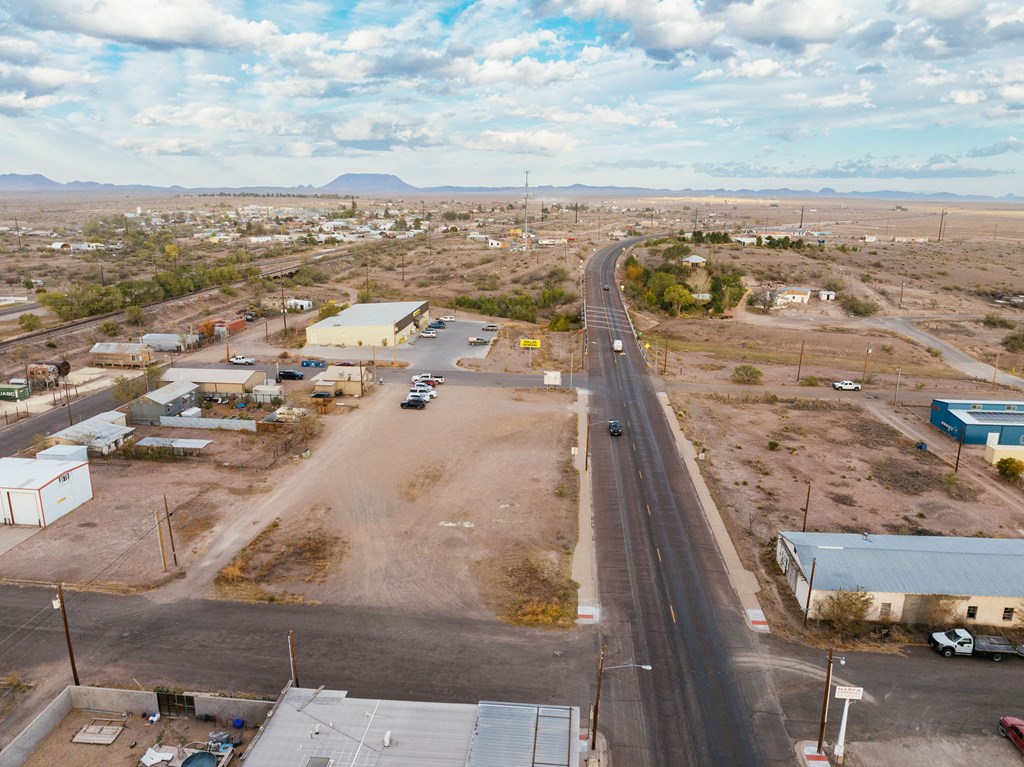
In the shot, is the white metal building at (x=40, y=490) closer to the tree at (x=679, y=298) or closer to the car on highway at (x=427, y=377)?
the car on highway at (x=427, y=377)

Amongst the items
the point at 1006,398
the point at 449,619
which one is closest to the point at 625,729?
the point at 449,619

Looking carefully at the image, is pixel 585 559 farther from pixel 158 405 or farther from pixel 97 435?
pixel 158 405

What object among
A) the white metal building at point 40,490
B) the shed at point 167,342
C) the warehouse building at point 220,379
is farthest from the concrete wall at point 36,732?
the shed at point 167,342

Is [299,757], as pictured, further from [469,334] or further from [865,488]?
[469,334]

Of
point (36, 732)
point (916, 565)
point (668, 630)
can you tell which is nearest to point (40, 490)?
point (36, 732)

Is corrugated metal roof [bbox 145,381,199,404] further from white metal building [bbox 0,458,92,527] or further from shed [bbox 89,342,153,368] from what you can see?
white metal building [bbox 0,458,92,527]

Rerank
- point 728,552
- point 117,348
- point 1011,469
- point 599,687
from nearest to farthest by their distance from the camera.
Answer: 1. point 599,687
2. point 728,552
3. point 1011,469
4. point 117,348
